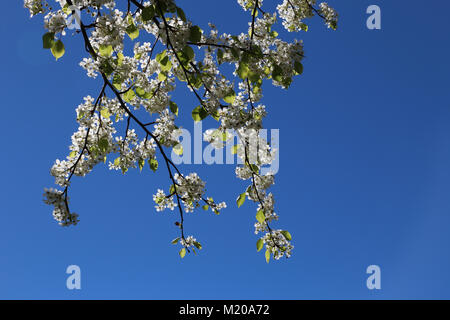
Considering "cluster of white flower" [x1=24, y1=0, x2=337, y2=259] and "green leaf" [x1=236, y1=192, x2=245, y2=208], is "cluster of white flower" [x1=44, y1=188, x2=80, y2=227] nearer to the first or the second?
"cluster of white flower" [x1=24, y1=0, x2=337, y2=259]

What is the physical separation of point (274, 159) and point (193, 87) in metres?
1.54

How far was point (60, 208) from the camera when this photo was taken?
4.62 metres

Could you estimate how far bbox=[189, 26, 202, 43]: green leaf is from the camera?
13.4 ft

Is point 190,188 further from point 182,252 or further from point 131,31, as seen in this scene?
point 131,31

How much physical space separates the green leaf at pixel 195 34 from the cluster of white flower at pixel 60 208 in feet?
8.43

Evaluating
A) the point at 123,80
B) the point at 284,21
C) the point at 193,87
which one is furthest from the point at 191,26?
the point at 284,21

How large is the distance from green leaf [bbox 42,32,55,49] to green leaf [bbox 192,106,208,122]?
1.76m

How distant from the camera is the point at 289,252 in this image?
16.7ft

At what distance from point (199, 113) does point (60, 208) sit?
2158 mm

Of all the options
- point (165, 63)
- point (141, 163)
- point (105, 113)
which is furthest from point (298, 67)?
point (105, 113)

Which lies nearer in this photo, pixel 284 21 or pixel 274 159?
pixel 274 159

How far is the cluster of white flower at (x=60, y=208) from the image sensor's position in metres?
4.59
